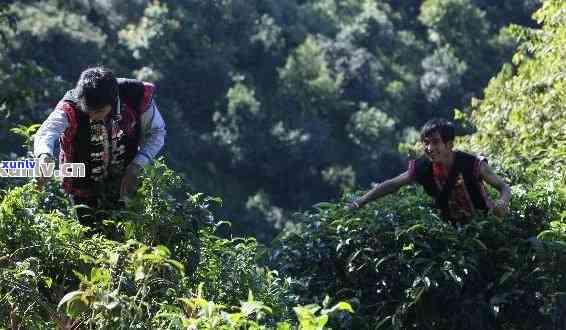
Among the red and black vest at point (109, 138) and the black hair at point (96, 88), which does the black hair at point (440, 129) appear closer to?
the red and black vest at point (109, 138)

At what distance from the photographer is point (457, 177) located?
5.48m

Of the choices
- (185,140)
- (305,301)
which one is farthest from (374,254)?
(185,140)

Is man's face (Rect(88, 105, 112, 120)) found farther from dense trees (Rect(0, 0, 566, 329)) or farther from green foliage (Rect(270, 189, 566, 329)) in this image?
green foliage (Rect(270, 189, 566, 329))

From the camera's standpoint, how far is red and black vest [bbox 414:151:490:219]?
216 inches

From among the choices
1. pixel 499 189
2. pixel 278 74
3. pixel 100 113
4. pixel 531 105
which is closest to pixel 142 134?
pixel 100 113

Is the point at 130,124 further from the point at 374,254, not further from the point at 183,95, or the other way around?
the point at 183,95

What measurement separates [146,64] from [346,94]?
350 inches

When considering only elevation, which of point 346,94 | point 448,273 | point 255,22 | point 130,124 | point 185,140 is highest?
point 255,22

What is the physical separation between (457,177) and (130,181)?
1880mm

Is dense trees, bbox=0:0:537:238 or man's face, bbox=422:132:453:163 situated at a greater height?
dense trees, bbox=0:0:537:238

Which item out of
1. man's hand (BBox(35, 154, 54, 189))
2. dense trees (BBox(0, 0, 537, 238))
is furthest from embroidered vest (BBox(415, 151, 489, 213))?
dense trees (BBox(0, 0, 537, 238))

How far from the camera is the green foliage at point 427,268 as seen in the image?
5051 mm

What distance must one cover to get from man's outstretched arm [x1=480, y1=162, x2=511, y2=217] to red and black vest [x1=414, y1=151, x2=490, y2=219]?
35 mm

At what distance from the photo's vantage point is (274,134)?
41438 millimetres
